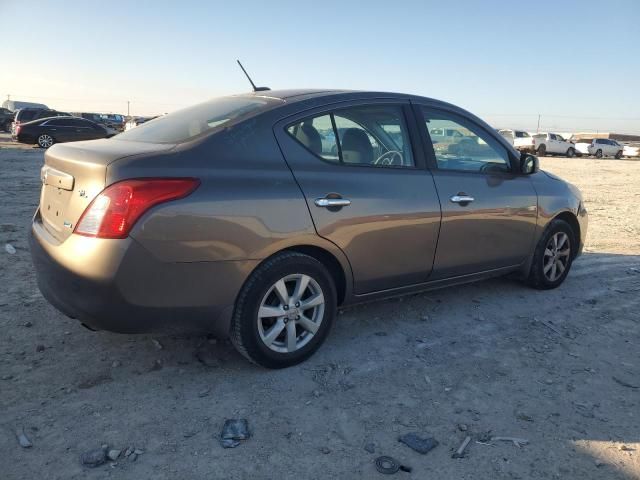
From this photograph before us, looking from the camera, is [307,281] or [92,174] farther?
[307,281]

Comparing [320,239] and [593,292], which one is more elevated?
[320,239]

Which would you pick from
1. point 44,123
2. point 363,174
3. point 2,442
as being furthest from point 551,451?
point 44,123

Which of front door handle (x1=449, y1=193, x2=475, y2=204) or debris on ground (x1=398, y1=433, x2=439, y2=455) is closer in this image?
debris on ground (x1=398, y1=433, x2=439, y2=455)

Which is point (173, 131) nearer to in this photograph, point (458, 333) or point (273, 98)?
point (273, 98)

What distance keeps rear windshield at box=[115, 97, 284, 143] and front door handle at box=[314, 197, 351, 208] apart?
0.67m

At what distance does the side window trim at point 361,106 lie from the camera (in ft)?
10.8

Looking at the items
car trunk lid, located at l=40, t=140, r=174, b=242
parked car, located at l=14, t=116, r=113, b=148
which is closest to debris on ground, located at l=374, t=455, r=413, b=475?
car trunk lid, located at l=40, t=140, r=174, b=242

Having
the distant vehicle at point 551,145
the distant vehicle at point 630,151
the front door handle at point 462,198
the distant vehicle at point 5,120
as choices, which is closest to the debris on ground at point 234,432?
the front door handle at point 462,198

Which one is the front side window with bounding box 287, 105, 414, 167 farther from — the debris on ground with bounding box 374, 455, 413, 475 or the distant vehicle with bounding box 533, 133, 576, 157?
the distant vehicle with bounding box 533, 133, 576, 157

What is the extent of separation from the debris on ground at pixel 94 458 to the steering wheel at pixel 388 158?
7.73 feet

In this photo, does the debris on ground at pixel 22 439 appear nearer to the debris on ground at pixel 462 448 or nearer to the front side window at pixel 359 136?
the debris on ground at pixel 462 448

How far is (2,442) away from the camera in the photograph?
2.49m

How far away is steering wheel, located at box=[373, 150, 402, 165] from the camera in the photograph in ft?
12.1

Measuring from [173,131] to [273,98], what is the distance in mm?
682
